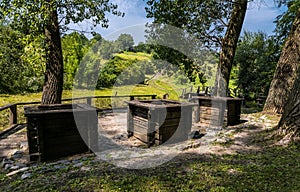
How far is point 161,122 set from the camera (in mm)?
4418

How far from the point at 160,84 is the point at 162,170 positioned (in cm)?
897

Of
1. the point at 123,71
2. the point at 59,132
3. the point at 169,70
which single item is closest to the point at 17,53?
the point at 59,132

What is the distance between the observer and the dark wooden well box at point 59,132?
3.36 metres

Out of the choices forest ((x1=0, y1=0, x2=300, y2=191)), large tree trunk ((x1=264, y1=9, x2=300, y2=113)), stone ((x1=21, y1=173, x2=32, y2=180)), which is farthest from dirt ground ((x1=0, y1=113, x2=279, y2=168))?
stone ((x1=21, y1=173, x2=32, y2=180))

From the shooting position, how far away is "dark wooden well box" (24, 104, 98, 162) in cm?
336

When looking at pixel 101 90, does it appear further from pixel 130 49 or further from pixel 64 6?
pixel 64 6

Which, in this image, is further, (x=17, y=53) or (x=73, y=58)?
(x=73, y=58)

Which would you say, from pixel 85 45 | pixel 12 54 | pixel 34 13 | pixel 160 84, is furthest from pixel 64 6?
pixel 85 45

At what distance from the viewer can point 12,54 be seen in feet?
17.2

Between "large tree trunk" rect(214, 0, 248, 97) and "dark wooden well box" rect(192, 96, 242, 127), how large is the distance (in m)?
1.40

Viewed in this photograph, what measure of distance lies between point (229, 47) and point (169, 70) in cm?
385

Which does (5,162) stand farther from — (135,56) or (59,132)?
(135,56)

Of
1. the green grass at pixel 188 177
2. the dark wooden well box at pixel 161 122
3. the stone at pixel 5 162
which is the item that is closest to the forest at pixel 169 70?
the green grass at pixel 188 177

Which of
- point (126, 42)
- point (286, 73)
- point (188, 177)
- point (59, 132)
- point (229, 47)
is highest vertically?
point (126, 42)
